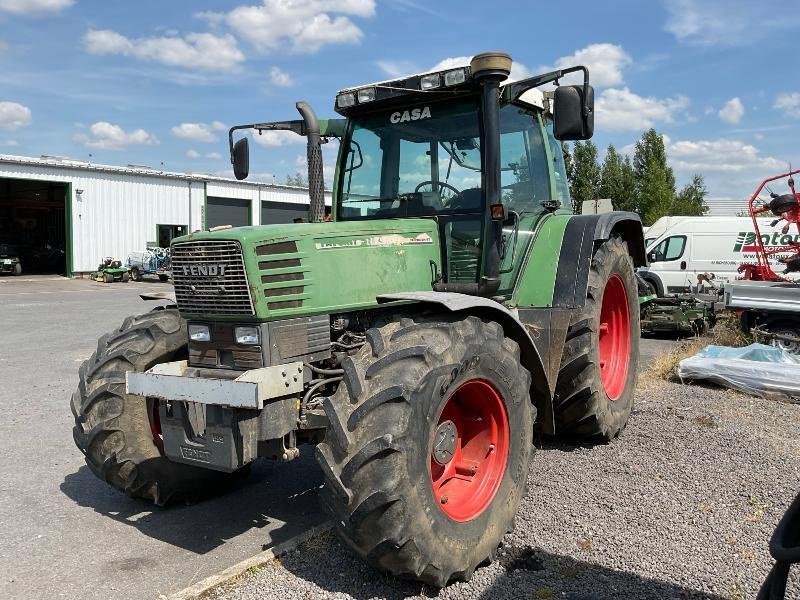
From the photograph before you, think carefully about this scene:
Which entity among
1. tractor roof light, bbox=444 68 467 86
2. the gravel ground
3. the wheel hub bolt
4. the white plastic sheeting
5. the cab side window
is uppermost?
tractor roof light, bbox=444 68 467 86

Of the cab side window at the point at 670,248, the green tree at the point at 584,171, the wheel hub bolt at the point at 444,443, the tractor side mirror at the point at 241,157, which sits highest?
the green tree at the point at 584,171

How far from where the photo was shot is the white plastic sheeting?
7.25 meters

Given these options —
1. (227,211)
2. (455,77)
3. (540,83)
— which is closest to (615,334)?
(540,83)

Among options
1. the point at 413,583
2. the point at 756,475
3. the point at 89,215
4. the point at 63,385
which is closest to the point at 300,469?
the point at 413,583

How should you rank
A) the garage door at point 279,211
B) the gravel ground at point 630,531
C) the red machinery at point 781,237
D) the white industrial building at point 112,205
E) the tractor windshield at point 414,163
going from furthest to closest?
the garage door at point 279,211
the white industrial building at point 112,205
the red machinery at point 781,237
the tractor windshield at point 414,163
the gravel ground at point 630,531

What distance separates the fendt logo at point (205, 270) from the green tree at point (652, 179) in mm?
32403

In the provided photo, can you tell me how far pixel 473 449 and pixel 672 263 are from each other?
43.6ft

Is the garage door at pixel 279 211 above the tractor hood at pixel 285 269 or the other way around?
above

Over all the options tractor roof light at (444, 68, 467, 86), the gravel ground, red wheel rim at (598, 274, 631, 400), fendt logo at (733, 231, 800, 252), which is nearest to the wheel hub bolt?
the gravel ground

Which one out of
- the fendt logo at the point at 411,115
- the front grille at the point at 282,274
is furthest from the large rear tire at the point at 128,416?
the fendt logo at the point at 411,115

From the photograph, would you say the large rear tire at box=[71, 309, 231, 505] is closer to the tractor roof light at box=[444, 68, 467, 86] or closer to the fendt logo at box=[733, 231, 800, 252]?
the tractor roof light at box=[444, 68, 467, 86]

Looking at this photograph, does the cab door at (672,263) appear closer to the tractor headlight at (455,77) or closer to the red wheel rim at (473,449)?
the tractor headlight at (455,77)

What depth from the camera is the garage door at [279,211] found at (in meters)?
34.3

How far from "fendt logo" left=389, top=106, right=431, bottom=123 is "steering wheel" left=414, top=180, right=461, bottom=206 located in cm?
47
